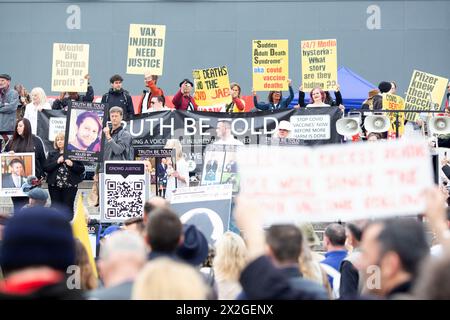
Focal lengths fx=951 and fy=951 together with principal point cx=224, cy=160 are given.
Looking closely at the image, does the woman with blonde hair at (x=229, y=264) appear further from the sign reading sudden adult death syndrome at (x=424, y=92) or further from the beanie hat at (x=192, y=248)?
the sign reading sudden adult death syndrome at (x=424, y=92)

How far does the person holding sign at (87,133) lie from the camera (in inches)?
527

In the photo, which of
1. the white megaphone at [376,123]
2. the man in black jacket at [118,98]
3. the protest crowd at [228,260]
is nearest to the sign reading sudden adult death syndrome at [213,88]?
the man in black jacket at [118,98]

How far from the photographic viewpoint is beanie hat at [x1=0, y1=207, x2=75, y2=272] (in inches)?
150

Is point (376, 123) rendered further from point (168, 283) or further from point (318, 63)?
point (168, 283)

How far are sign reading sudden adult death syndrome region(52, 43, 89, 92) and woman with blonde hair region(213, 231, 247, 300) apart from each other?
10.6m

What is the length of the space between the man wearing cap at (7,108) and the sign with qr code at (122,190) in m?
4.62

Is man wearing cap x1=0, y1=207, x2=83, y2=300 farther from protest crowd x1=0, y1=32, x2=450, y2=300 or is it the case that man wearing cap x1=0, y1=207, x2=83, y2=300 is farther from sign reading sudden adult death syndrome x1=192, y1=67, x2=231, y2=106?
sign reading sudden adult death syndrome x1=192, y1=67, x2=231, y2=106

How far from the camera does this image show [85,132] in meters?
13.4

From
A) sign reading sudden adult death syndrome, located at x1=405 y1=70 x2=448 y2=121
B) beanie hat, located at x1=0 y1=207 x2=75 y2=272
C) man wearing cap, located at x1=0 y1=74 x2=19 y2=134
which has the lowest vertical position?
beanie hat, located at x1=0 y1=207 x2=75 y2=272

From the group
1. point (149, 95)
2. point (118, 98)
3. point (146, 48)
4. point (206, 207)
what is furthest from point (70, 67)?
point (206, 207)

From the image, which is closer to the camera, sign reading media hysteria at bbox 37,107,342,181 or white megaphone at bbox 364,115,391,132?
white megaphone at bbox 364,115,391,132

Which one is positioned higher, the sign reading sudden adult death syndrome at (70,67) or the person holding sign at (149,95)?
the sign reading sudden adult death syndrome at (70,67)

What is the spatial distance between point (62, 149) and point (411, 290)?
996 centimetres

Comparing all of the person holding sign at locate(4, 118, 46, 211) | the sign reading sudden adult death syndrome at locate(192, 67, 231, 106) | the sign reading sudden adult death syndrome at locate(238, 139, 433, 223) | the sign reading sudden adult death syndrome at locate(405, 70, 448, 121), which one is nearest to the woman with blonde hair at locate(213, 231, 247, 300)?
the sign reading sudden adult death syndrome at locate(238, 139, 433, 223)
